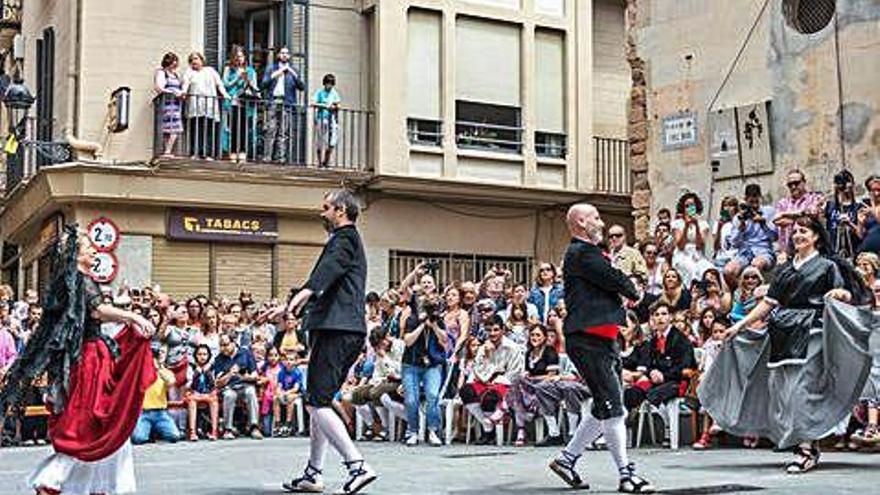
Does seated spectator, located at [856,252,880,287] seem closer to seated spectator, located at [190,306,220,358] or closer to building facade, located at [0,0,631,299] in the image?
seated spectator, located at [190,306,220,358]

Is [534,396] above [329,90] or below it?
below

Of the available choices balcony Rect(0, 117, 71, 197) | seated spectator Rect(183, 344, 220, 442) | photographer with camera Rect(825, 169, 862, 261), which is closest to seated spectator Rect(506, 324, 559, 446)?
photographer with camera Rect(825, 169, 862, 261)

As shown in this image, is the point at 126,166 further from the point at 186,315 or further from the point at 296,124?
the point at 186,315

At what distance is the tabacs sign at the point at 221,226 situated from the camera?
81.7 feet

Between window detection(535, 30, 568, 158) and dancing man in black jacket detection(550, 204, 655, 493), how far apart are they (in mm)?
18663

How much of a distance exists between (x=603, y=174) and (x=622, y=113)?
6.04ft

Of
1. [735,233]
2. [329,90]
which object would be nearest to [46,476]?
[735,233]

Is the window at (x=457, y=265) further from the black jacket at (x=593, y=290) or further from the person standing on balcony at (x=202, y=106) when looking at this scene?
the black jacket at (x=593, y=290)

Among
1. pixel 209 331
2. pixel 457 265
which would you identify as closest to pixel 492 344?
pixel 209 331

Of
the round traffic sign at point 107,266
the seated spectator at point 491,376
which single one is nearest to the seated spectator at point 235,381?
the seated spectator at point 491,376

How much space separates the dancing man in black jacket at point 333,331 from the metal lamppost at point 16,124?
643 inches

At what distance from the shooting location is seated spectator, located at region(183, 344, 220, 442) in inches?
721

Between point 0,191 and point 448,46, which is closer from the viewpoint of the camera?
point 448,46

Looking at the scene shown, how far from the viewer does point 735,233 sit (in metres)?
16.8
